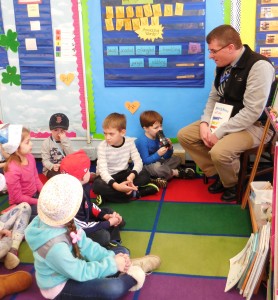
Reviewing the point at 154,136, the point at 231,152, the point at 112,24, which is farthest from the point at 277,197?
the point at 112,24

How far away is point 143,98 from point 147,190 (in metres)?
1.10

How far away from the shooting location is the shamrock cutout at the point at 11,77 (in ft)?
14.0

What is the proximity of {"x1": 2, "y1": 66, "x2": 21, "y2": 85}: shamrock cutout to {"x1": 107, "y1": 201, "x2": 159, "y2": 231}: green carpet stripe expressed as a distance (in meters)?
1.94

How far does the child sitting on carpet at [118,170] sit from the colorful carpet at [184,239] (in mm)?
100

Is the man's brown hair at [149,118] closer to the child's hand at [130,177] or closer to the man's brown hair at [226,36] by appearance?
the child's hand at [130,177]

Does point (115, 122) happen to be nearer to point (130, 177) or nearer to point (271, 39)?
point (130, 177)

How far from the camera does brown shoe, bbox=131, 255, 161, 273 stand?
231 centimetres

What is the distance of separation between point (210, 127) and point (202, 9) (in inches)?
46.5

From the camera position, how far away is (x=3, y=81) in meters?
4.32

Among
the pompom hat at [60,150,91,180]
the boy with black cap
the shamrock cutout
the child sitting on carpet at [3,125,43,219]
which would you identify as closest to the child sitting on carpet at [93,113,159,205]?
the boy with black cap

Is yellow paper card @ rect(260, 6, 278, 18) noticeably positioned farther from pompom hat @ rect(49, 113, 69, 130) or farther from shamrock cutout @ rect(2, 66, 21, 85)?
shamrock cutout @ rect(2, 66, 21, 85)

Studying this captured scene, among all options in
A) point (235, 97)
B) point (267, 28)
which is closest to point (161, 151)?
point (235, 97)

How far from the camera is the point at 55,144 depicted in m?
3.76

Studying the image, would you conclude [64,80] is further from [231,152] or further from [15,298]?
[15,298]
